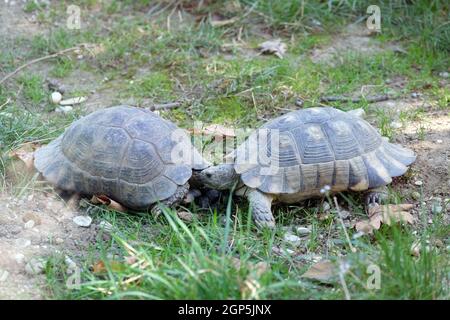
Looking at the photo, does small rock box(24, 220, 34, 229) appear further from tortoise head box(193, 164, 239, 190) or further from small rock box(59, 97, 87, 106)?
small rock box(59, 97, 87, 106)

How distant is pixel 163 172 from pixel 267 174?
0.67 meters

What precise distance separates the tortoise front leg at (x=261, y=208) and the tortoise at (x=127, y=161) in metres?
0.42

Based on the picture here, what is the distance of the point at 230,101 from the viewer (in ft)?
20.1

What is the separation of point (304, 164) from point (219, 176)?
1.83 feet

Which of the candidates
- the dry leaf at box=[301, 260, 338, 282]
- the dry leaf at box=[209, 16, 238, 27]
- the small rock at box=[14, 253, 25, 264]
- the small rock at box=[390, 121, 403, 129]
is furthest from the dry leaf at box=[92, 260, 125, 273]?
the dry leaf at box=[209, 16, 238, 27]

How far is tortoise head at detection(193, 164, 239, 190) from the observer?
4629mm

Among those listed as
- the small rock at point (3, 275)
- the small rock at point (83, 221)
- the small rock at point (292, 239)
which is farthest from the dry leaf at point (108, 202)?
the small rock at point (292, 239)

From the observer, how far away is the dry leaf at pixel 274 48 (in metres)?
6.84

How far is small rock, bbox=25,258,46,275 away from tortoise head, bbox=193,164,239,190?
1.21 m

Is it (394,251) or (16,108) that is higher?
(394,251)

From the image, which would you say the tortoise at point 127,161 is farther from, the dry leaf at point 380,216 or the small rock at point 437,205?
the small rock at point 437,205

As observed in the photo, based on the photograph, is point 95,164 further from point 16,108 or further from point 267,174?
point 16,108

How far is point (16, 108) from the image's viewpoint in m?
5.88
